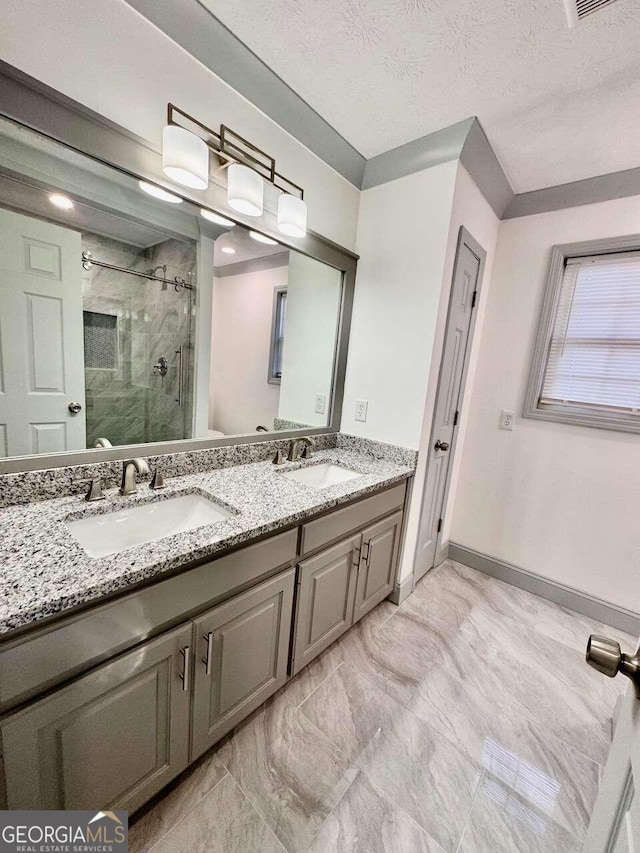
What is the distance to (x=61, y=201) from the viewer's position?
3.58ft

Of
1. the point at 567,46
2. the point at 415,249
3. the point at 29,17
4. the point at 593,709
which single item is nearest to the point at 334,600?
the point at 593,709

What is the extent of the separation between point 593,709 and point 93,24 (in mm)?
3105

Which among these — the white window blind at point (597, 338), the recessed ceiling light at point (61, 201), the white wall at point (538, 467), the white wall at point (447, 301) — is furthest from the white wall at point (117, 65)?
the white window blind at point (597, 338)

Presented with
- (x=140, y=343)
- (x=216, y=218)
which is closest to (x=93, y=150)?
(x=216, y=218)

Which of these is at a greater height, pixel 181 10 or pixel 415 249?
pixel 181 10

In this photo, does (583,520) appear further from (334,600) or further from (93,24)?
(93,24)

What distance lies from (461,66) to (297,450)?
68.6 inches

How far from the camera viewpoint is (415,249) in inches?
71.5

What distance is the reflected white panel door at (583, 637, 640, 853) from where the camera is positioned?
0.46 metres

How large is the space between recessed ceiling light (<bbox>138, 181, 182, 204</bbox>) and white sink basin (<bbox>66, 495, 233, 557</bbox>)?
1.11 metres

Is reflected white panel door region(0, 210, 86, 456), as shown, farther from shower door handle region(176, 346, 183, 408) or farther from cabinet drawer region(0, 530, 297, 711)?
cabinet drawer region(0, 530, 297, 711)

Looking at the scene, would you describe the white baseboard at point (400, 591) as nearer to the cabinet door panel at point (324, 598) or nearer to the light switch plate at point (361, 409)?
the cabinet door panel at point (324, 598)

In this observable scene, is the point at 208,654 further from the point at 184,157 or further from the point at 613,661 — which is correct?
the point at 184,157

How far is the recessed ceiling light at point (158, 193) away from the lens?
1.21 meters
